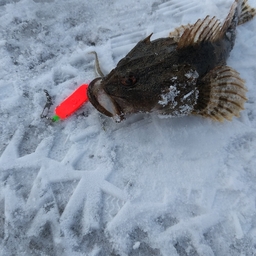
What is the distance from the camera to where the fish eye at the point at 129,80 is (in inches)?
117

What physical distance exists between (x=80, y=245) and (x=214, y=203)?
1.45m

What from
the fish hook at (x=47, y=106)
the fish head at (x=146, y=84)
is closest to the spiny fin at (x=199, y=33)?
the fish head at (x=146, y=84)

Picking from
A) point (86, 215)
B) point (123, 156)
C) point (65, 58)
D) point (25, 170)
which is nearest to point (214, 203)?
point (123, 156)

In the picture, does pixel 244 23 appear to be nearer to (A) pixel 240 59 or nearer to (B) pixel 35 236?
(A) pixel 240 59

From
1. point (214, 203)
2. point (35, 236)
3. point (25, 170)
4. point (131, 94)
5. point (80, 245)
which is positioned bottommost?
point (214, 203)

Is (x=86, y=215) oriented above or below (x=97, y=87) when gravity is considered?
below

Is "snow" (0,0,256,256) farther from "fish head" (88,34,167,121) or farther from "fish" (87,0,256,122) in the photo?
"fish head" (88,34,167,121)

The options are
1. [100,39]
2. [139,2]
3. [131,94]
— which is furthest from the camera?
[139,2]

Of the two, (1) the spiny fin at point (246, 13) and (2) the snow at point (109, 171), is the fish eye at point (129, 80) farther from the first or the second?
(1) the spiny fin at point (246, 13)

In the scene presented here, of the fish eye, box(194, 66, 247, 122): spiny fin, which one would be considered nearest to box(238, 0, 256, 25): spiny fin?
box(194, 66, 247, 122): spiny fin

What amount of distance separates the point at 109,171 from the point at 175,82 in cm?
122

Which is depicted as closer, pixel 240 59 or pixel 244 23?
pixel 240 59

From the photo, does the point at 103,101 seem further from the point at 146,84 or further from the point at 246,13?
the point at 246,13

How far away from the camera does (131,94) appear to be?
3.03 m
